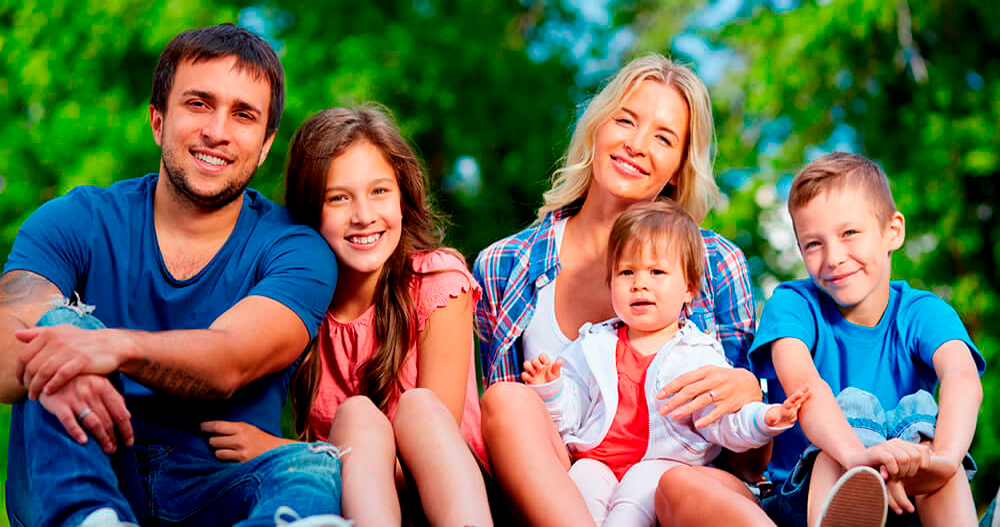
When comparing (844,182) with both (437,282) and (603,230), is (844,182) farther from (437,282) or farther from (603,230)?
(437,282)

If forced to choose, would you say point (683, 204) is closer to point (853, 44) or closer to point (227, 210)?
point (227, 210)

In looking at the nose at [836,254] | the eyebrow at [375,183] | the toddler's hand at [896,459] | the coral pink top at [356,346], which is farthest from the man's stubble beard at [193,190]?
the toddler's hand at [896,459]

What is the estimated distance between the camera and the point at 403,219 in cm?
295

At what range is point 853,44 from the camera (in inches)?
335

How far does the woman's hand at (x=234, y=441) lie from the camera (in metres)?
2.28

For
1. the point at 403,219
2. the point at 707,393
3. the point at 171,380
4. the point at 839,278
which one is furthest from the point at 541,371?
the point at 171,380

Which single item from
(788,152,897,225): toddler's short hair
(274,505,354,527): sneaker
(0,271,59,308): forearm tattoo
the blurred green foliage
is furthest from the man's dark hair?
the blurred green foliage

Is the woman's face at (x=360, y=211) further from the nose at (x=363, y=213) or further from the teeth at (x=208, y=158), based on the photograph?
the teeth at (x=208, y=158)

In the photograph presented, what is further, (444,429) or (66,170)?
(66,170)

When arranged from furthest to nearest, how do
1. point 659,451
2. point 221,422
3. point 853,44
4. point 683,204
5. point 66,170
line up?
point 853,44, point 66,170, point 683,204, point 659,451, point 221,422

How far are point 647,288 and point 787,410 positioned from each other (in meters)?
0.52

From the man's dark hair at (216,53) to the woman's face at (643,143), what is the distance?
1116mm

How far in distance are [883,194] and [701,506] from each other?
1058mm

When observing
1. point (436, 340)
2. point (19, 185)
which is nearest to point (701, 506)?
point (436, 340)
